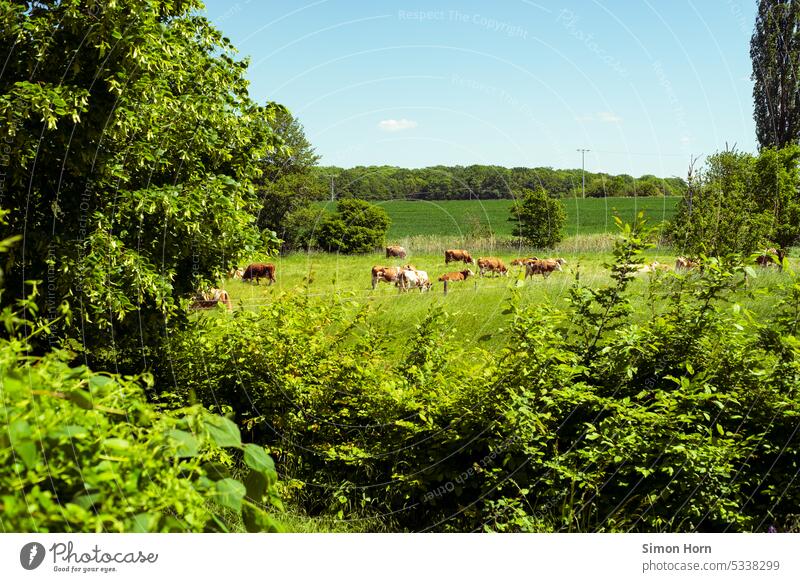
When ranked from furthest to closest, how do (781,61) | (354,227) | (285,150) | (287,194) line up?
(287,194) → (781,61) → (354,227) → (285,150)

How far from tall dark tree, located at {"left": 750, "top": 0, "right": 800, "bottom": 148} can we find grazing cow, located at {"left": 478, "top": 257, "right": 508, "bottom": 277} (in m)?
6.16

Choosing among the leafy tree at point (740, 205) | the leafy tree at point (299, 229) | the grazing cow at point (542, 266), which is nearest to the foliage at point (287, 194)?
the leafy tree at point (299, 229)

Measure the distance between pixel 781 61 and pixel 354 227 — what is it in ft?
25.6

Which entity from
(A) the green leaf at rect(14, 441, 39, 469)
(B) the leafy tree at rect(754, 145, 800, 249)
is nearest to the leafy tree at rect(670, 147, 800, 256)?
(B) the leafy tree at rect(754, 145, 800, 249)

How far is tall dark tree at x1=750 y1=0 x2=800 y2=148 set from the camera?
11.1m

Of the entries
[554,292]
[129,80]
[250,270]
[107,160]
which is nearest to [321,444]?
[107,160]

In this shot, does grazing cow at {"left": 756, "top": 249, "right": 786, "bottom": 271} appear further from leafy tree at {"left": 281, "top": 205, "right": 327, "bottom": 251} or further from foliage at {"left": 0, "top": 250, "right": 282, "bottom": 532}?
leafy tree at {"left": 281, "top": 205, "right": 327, "bottom": 251}

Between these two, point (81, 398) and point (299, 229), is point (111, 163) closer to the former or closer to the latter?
point (81, 398)

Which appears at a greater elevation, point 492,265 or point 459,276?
point 492,265

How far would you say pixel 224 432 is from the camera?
2385mm

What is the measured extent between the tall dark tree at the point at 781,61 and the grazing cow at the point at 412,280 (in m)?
7.04

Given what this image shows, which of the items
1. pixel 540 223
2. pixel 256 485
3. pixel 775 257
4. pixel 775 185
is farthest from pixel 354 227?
pixel 256 485
